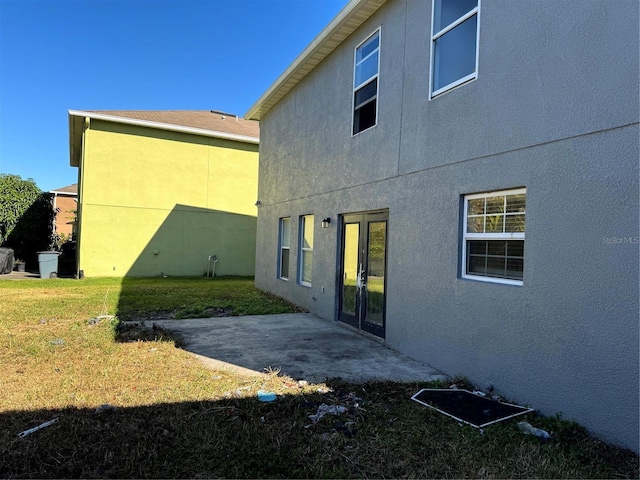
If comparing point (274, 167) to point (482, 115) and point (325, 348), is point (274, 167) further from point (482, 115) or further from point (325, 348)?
point (482, 115)

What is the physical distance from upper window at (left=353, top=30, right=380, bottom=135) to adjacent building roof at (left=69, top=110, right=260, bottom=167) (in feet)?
34.8

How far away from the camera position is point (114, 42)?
11.6 m

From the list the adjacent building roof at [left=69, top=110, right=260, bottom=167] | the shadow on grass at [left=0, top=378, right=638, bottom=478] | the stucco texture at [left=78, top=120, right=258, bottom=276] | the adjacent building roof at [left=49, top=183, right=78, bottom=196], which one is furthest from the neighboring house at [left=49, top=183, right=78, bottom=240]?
the shadow on grass at [left=0, top=378, right=638, bottom=478]

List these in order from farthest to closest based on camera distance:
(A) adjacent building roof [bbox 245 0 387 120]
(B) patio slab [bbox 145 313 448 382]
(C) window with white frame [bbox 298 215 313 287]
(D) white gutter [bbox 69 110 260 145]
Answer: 1. (D) white gutter [bbox 69 110 260 145]
2. (C) window with white frame [bbox 298 215 313 287]
3. (A) adjacent building roof [bbox 245 0 387 120]
4. (B) patio slab [bbox 145 313 448 382]

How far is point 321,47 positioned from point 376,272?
5.00 meters

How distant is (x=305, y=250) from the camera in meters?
9.44

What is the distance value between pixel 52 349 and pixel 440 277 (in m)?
5.24

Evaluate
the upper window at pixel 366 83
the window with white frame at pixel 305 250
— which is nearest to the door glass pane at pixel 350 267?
the window with white frame at pixel 305 250

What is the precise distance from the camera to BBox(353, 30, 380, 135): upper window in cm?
667

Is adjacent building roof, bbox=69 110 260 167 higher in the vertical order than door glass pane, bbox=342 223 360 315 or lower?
higher

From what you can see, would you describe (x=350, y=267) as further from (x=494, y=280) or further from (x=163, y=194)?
(x=163, y=194)

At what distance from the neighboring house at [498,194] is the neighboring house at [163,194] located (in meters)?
10.2

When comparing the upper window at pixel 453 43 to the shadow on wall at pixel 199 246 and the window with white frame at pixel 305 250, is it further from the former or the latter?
the shadow on wall at pixel 199 246

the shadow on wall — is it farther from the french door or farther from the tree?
the french door
